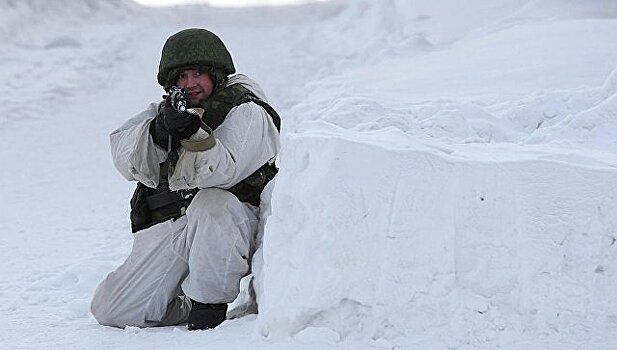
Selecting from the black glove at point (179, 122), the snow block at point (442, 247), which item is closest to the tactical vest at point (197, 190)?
the black glove at point (179, 122)

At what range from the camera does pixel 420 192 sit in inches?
105

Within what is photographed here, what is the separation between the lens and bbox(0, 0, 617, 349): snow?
8.36 feet

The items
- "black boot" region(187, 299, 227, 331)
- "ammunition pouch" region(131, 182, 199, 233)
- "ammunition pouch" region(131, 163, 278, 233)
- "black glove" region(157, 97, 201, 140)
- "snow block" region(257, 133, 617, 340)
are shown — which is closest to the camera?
"snow block" region(257, 133, 617, 340)

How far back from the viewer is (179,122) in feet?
9.38

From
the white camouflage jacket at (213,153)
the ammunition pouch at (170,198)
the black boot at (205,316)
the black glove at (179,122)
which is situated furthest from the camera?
the ammunition pouch at (170,198)

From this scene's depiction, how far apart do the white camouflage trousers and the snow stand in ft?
0.41

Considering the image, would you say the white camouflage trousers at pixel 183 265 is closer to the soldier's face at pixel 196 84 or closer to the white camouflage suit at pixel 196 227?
the white camouflage suit at pixel 196 227

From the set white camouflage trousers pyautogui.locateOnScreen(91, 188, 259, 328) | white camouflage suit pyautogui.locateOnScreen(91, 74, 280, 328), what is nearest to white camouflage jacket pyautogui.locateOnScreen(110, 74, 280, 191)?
white camouflage suit pyautogui.locateOnScreen(91, 74, 280, 328)

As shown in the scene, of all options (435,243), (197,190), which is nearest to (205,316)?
(197,190)

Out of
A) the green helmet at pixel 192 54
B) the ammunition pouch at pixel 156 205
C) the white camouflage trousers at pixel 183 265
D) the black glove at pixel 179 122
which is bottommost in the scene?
the white camouflage trousers at pixel 183 265

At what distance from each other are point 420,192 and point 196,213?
36.2 inches

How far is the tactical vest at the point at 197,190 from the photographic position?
3178 mm

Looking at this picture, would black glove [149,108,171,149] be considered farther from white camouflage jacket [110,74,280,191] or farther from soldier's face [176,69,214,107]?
soldier's face [176,69,214,107]

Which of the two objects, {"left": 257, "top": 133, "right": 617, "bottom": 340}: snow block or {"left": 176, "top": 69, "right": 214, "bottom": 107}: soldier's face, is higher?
{"left": 176, "top": 69, "right": 214, "bottom": 107}: soldier's face
